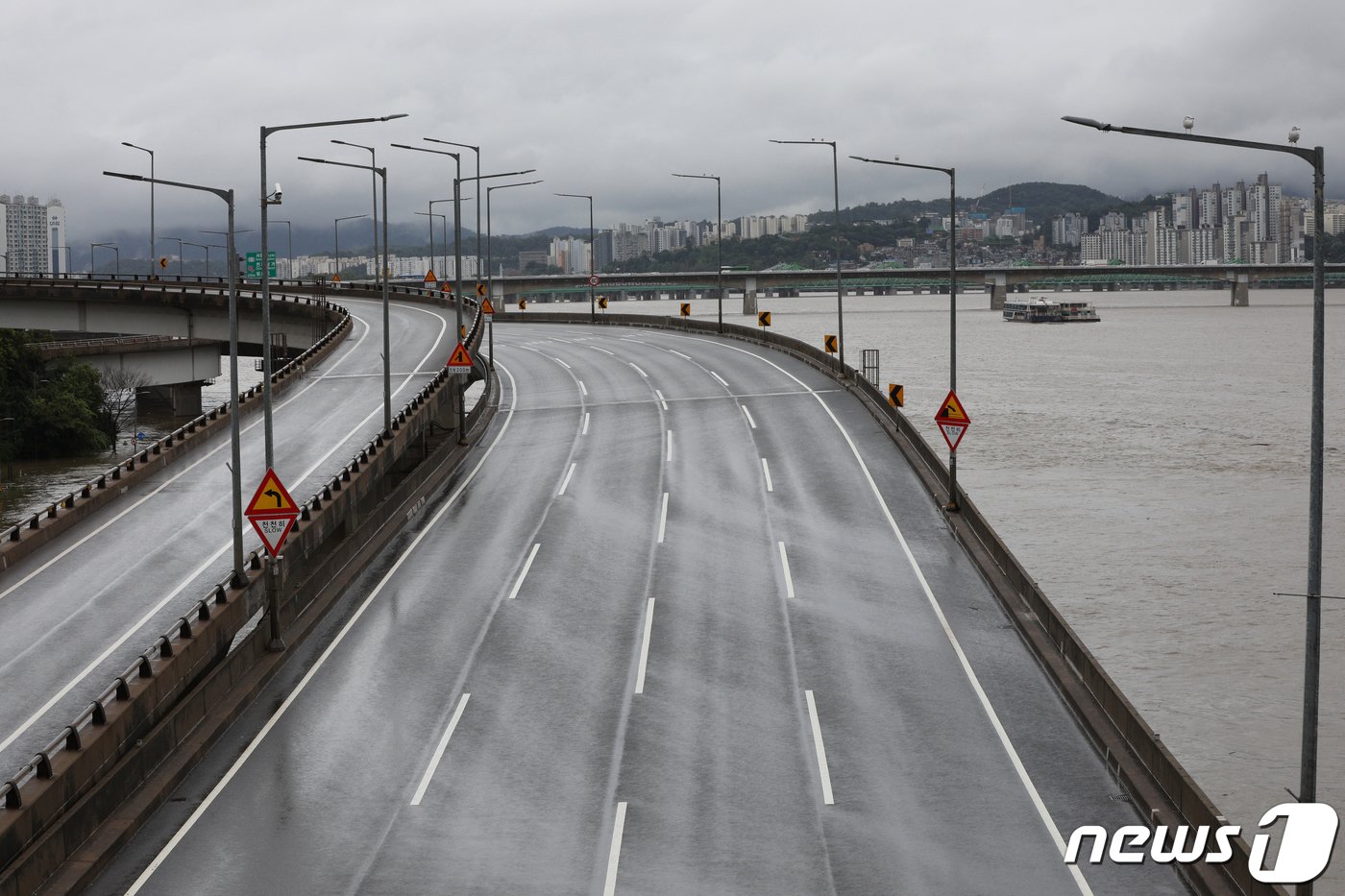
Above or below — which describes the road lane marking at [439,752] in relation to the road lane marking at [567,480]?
below

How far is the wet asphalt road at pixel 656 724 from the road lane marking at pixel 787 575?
0.09m

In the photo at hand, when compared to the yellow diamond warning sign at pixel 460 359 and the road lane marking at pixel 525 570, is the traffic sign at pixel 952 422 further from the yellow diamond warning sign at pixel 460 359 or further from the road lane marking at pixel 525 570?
the yellow diamond warning sign at pixel 460 359

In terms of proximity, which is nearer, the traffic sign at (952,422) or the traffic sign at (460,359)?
the traffic sign at (952,422)

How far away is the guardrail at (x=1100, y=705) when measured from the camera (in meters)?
18.3

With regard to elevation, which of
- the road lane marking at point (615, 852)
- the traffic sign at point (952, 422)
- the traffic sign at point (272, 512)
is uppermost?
the traffic sign at point (952, 422)

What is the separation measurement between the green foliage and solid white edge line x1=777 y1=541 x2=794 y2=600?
2543 inches

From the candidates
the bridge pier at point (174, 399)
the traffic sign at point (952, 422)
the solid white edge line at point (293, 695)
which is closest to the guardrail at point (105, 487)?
the solid white edge line at point (293, 695)

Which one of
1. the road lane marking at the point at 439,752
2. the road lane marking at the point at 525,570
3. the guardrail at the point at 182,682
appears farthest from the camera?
the road lane marking at the point at 525,570

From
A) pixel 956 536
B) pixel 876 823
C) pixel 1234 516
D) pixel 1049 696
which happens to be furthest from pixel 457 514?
pixel 1234 516

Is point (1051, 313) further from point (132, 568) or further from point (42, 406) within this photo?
point (132, 568)

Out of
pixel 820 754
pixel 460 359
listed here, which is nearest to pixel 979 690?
pixel 820 754

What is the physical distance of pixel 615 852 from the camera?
19.2 meters

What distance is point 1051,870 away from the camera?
1873cm

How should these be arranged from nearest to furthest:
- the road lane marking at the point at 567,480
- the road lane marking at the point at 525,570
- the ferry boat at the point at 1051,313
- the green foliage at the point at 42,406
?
the road lane marking at the point at 525,570 → the road lane marking at the point at 567,480 → the green foliage at the point at 42,406 → the ferry boat at the point at 1051,313
